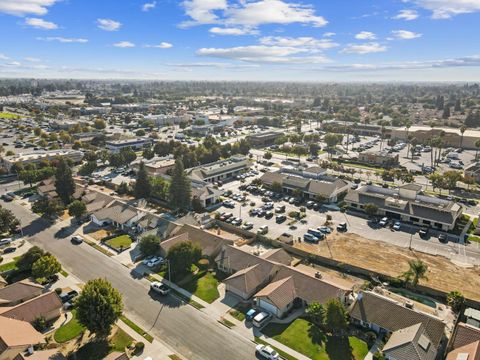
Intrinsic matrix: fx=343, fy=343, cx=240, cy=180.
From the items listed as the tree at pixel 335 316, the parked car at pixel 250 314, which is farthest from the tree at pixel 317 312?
the parked car at pixel 250 314

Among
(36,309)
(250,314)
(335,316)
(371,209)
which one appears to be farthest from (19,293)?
(371,209)

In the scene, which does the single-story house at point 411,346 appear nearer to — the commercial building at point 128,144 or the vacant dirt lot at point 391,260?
the vacant dirt lot at point 391,260

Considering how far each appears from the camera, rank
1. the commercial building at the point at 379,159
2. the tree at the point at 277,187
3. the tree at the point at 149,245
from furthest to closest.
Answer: the commercial building at the point at 379,159 → the tree at the point at 277,187 → the tree at the point at 149,245

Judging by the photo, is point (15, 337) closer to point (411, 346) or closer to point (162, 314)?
point (162, 314)

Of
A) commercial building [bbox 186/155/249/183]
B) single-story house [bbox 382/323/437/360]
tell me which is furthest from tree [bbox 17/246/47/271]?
single-story house [bbox 382/323/437/360]

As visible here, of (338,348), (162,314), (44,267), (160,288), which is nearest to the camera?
(338,348)

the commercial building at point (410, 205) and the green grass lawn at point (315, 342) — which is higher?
the commercial building at point (410, 205)

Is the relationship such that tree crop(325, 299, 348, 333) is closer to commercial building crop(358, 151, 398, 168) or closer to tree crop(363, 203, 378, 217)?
tree crop(363, 203, 378, 217)
